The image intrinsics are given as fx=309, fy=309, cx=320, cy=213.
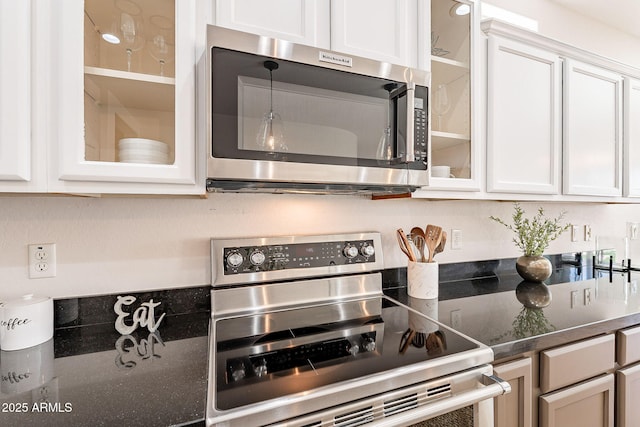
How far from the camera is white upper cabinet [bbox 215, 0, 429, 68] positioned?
0.95m

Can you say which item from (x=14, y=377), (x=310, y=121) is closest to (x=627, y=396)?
(x=310, y=121)

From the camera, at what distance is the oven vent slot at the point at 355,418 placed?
26.7 inches

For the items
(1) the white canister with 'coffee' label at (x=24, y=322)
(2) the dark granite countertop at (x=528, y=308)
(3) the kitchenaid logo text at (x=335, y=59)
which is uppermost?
(3) the kitchenaid logo text at (x=335, y=59)

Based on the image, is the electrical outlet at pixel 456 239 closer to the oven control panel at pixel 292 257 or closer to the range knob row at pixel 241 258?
the oven control panel at pixel 292 257

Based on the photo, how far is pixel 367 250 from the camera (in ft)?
4.54

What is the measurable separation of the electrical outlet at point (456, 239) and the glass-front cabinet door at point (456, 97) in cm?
41

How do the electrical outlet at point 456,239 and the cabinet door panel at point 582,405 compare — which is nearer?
the cabinet door panel at point 582,405

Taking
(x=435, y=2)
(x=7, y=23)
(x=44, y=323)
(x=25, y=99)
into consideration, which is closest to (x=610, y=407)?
(x=435, y=2)

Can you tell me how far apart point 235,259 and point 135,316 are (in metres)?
0.37

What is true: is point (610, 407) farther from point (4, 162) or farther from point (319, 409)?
point (4, 162)

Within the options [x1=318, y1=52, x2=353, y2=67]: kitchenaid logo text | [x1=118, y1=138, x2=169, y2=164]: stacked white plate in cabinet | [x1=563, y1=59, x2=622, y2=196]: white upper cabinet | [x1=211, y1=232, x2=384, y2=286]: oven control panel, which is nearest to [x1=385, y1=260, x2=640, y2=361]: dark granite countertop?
[x1=211, y1=232, x2=384, y2=286]: oven control panel

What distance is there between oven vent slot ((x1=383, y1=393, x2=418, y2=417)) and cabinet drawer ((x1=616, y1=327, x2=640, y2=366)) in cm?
93

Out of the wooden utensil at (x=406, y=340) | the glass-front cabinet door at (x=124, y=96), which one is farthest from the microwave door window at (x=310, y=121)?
the wooden utensil at (x=406, y=340)

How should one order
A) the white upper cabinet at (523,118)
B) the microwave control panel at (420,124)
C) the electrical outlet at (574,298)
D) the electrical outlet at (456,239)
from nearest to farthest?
the microwave control panel at (420,124), the electrical outlet at (574,298), the white upper cabinet at (523,118), the electrical outlet at (456,239)
